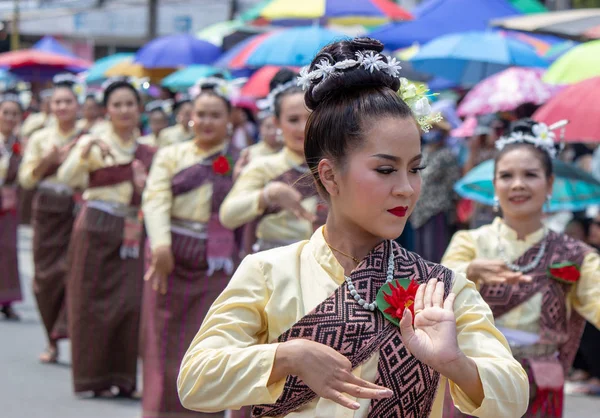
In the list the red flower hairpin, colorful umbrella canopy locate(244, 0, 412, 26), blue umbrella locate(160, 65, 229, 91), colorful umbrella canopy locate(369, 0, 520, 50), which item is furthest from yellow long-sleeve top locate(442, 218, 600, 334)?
blue umbrella locate(160, 65, 229, 91)

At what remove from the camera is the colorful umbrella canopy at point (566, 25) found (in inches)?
296

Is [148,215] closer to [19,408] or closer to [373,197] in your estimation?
[19,408]

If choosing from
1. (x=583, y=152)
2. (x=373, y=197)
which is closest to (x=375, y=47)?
(x=373, y=197)

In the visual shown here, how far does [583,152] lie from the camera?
34.7ft

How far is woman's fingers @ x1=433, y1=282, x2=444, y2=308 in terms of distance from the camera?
2.57 metres

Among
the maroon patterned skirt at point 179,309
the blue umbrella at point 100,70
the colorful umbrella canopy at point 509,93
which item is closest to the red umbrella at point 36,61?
the blue umbrella at point 100,70

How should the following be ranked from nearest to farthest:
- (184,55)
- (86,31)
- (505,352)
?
(505,352)
(184,55)
(86,31)

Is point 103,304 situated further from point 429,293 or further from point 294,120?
point 429,293

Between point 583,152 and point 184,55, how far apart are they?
16.1 ft

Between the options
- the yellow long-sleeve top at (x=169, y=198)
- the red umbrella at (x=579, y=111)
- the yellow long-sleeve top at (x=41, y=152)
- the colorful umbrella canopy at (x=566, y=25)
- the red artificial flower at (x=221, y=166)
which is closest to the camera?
the red umbrella at (x=579, y=111)

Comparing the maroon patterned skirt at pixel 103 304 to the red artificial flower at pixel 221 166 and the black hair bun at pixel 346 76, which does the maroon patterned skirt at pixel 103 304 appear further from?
the black hair bun at pixel 346 76

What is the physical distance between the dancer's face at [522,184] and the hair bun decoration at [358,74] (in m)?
1.87

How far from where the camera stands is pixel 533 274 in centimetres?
455

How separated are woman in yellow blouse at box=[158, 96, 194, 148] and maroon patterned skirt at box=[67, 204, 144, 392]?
273 cm
